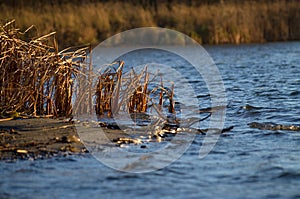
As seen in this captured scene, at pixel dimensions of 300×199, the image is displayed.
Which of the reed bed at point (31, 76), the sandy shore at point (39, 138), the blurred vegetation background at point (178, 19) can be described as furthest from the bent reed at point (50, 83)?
the blurred vegetation background at point (178, 19)

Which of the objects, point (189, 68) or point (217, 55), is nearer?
point (189, 68)

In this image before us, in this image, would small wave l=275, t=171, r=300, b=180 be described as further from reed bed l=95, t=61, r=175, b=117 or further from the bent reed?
reed bed l=95, t=61, r=175, b=117

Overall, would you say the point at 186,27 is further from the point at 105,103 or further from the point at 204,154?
the point at 204,154

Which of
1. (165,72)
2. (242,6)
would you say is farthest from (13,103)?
(242,6)

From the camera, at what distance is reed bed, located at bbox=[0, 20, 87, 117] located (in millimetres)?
8938

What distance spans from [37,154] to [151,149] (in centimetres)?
134

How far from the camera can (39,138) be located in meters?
7.73

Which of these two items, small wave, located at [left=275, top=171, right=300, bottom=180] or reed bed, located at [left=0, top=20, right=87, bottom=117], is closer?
small wave, located at [left=275, top=171, right=300, bottom=180]

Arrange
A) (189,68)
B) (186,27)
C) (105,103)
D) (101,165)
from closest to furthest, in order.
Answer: (101,165)
(105,103)
(189,68)
(186,27)

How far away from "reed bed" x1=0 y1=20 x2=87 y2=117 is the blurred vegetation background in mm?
14609

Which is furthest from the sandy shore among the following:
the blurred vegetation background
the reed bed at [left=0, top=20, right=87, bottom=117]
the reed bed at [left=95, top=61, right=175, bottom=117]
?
the blurred vegetation background

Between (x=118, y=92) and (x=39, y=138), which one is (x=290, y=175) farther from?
(x=118, y=92)

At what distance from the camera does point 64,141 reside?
7.61 meters

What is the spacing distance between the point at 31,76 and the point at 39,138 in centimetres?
155
